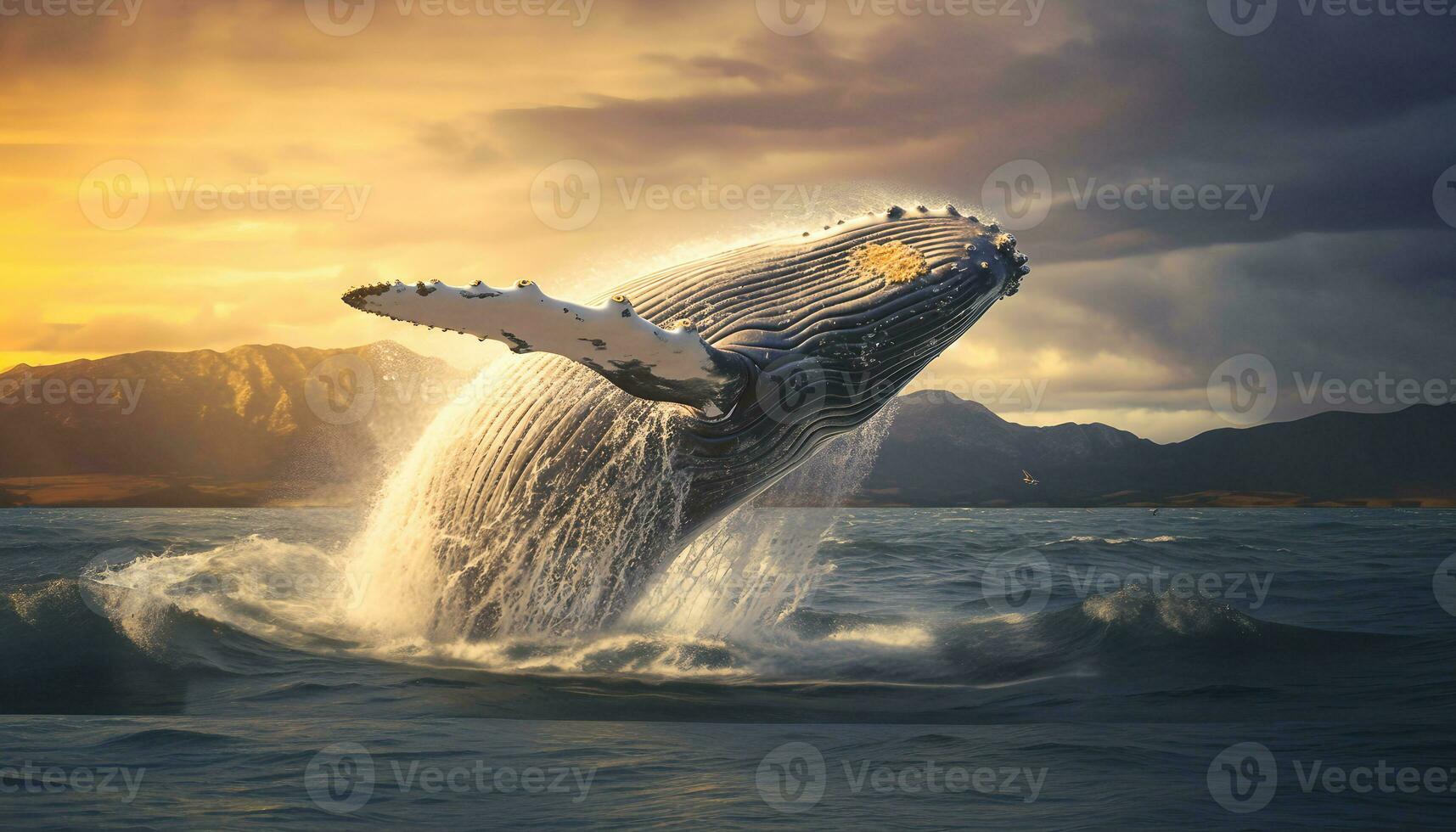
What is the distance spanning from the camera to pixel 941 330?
8.58 m

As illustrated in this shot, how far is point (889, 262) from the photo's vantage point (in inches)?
334

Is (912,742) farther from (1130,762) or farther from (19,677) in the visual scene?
(19,677)

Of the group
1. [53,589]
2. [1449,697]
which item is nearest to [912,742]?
[1449,697]

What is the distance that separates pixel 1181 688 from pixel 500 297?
686 cm

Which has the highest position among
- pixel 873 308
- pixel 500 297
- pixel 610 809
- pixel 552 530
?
pixel 873 308

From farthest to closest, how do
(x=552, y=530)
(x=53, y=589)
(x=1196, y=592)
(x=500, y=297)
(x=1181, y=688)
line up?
(x=1196, y=592) < (x=53, y=589) < (x=1181, y=688) < (x=552, y=530) < (x=500, y=297)
